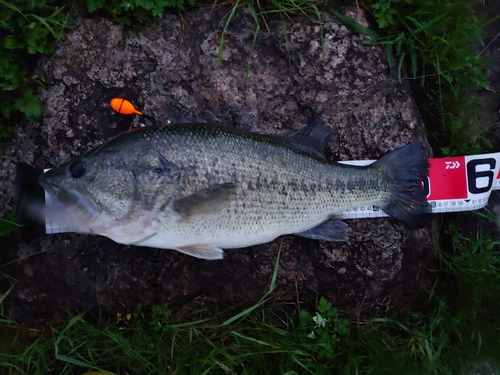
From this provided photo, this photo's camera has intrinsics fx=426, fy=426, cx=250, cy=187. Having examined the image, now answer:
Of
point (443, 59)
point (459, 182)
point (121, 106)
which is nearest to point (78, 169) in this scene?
point (121, 106)

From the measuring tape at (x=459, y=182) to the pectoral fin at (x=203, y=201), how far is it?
1829 millimetres

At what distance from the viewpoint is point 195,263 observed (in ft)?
11.4

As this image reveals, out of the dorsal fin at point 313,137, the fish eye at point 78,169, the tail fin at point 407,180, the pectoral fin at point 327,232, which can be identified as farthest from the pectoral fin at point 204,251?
the tail fin at point 407,180

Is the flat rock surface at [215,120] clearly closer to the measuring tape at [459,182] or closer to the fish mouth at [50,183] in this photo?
the measuring tape at [459,182]

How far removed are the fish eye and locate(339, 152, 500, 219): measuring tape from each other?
271 centimetres

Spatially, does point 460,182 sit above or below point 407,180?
below

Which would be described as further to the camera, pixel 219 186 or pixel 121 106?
pixel 121 106

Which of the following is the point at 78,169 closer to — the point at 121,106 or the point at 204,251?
the point at 121,106

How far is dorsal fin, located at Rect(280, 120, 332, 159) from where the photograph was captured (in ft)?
10.5

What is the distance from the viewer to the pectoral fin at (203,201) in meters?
2.80

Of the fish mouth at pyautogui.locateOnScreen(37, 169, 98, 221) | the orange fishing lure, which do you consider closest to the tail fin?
the orange fishing lure

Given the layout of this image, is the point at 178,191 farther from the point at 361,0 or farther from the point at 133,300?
the point at 361,0

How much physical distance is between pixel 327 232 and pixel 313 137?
0.73 meters

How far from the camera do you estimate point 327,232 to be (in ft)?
10.6
